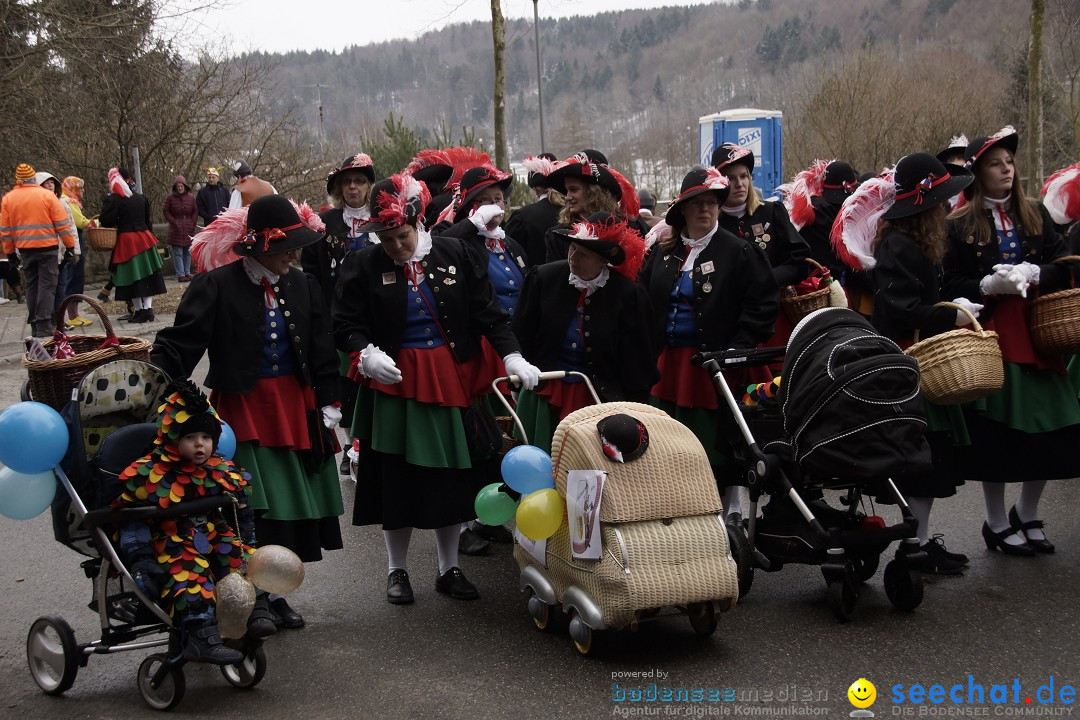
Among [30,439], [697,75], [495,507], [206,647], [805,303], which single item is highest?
[697,75]

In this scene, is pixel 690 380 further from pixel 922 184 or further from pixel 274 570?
pixel 274 570

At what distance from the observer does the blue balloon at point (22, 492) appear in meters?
4.49

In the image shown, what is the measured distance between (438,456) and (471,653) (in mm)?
1088

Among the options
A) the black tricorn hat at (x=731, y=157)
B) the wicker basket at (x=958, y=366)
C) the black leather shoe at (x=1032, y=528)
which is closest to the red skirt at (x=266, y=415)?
the wicker basket at (x=958, y=366)

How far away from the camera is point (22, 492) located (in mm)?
4504

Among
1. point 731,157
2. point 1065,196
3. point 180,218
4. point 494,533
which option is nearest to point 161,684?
point 494,533

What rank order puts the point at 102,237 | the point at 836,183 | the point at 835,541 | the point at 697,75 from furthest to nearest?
the point at 697,75
the point at 102,237
the point at 836,183
the point at 835,541

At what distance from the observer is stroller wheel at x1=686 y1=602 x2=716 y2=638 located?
480cm

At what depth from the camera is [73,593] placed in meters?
6.00

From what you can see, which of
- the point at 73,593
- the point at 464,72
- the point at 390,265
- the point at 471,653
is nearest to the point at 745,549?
the point at 471,653

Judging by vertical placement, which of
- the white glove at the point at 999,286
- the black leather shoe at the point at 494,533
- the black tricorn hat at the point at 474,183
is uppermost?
the black tricorn hat at the point at 474,183

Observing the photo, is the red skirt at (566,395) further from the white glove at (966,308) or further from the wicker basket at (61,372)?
the wicker basket at (61,372)

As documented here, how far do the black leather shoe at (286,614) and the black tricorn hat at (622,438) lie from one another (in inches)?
74.8

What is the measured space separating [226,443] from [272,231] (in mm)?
1139
